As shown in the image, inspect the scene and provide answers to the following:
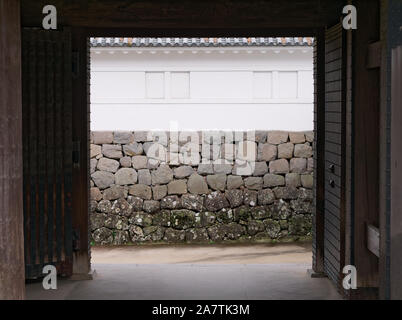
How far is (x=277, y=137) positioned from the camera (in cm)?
1277

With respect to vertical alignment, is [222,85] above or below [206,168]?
above

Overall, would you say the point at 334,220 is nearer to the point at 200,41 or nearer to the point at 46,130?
the point at 46,130

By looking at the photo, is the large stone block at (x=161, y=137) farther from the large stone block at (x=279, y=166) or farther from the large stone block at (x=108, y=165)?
the large stone block at (x=279, y=166)

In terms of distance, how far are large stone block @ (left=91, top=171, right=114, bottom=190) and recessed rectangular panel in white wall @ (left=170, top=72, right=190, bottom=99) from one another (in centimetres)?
270

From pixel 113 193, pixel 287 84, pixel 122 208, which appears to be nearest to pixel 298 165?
pixel 287 84

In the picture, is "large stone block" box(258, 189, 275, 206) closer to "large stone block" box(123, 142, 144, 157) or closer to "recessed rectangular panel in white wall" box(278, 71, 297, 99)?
"large stone block" box(123, 142, 144, 157)

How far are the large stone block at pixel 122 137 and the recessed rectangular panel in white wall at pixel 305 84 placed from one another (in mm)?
3848

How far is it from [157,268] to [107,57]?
286 inches

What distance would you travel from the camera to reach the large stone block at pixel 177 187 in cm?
1271

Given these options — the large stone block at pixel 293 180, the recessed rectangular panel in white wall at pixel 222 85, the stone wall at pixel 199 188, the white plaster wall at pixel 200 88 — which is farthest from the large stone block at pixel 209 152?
the recessed rectangular panel in white wall at pixel 222 85

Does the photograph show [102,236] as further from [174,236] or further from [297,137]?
[297,137]

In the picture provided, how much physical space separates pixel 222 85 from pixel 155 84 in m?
1.36

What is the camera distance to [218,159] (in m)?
12.8

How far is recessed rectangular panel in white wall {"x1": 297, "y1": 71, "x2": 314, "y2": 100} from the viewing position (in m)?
14.6
